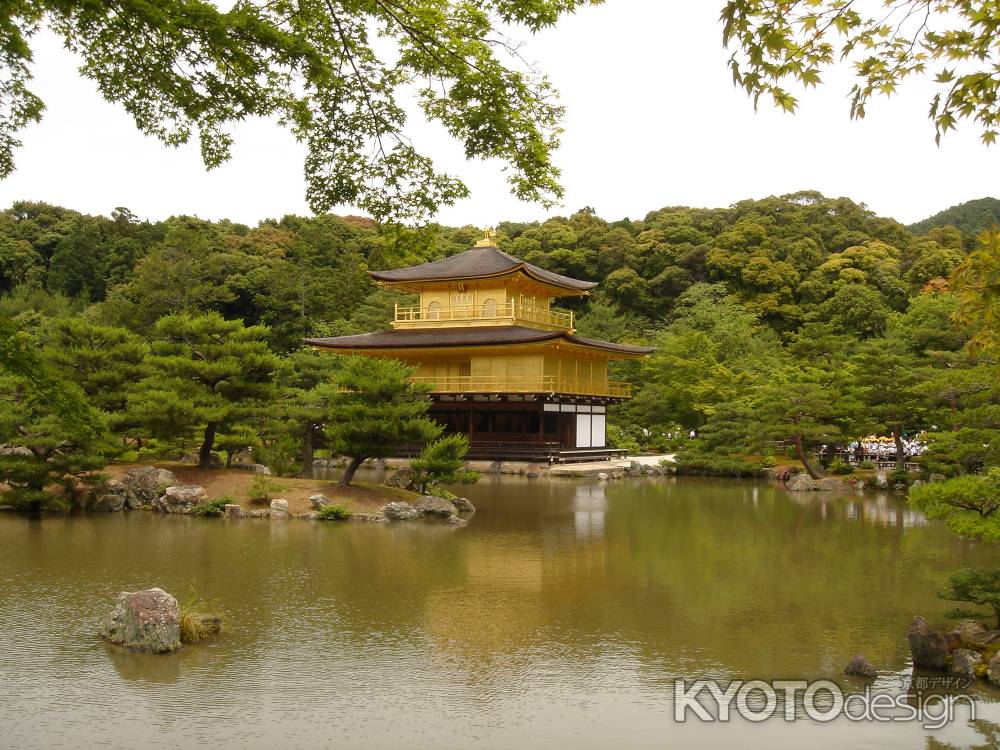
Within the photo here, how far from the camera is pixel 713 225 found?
159 feet

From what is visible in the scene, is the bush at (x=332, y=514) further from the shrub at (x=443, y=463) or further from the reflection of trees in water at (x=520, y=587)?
the shrub at (x=443, y=463)

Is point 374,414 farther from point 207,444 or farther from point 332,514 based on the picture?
point 207,444

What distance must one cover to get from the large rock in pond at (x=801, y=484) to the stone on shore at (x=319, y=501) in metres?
11.9

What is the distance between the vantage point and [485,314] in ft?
93.5

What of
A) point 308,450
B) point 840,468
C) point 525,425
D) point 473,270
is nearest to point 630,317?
point 473,270

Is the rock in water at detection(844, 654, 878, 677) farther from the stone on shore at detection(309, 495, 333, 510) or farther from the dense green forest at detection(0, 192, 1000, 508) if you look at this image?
the stone on shore at detection(309, 495, 333, 510)

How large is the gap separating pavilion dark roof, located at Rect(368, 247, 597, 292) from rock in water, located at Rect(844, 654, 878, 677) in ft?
68.8

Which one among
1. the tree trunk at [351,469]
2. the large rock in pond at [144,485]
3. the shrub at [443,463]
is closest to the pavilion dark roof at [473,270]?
the shrub at [443,463]

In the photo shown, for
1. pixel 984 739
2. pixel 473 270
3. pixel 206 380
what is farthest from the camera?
pixel 473 270

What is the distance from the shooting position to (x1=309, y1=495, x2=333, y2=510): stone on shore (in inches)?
595

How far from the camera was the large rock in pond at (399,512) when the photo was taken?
15.0m

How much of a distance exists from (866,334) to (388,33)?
36542 mm

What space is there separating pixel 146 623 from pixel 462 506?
9.63 metres

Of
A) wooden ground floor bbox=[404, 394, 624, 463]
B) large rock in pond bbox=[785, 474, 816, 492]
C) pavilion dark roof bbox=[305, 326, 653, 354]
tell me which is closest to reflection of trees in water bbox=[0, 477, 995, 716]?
large rock in pond bbox=[785, 474, 816, 492]
